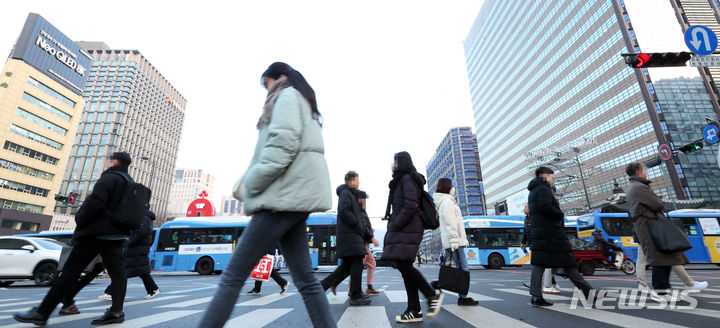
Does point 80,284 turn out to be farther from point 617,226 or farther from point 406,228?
point 617,226

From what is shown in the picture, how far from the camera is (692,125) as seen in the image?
40344 millimetres

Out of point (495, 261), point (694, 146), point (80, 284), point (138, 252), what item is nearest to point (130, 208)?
point (80, 284)

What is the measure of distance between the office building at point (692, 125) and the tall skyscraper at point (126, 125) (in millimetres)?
83127

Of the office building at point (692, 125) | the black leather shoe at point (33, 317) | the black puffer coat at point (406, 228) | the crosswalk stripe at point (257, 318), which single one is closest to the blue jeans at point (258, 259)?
the crosswalk stripe at point (257, 318)

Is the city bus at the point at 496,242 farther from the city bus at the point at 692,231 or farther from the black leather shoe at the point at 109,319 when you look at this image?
the black leather shoe at the point at 109,319

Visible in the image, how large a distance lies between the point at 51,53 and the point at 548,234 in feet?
191

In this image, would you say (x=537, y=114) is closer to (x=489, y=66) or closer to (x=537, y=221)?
(x=489, y=66)

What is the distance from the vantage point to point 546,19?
201 feet

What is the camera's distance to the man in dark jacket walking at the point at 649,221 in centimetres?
383

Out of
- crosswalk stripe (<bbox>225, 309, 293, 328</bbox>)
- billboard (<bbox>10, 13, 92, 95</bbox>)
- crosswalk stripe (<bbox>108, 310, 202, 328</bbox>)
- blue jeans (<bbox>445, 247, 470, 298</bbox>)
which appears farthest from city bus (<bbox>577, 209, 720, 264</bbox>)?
billboard (<bbox>10, 13, 92, 95</bbox>)

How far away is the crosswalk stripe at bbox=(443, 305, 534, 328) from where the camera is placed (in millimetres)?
2765

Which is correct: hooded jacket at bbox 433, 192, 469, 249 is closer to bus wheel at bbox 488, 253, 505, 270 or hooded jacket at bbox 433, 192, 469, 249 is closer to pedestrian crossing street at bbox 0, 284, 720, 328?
pedestrian crossing street at bbox 0, 284, 720, 328

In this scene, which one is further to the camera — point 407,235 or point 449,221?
point 449,221

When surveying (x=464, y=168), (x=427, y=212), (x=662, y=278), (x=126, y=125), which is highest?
(x=126, y=125)
